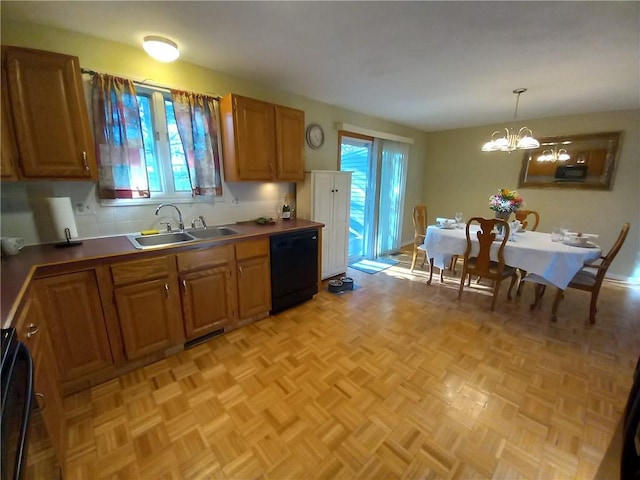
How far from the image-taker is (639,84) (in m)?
2.62

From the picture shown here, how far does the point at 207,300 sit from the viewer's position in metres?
2.20

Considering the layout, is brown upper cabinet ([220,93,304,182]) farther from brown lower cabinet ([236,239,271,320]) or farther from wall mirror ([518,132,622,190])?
wall mirror ([518,132,622,190])

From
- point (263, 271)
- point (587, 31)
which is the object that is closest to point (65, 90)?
point (263, 271)

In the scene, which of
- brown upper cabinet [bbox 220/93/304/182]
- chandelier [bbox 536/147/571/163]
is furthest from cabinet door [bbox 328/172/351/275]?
chandelier [bbox 536/147/571/163]

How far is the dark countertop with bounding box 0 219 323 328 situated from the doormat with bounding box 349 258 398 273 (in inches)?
85.9

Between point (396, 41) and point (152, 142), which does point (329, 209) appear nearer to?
point (396, 41)

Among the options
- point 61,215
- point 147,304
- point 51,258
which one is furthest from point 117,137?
point 147,304

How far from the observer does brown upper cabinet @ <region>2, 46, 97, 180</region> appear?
154cm

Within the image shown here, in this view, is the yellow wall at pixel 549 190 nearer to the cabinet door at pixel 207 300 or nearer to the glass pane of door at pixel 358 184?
the glass pane of door at pixel 358 184

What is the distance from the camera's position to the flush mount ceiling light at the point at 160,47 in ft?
6.13

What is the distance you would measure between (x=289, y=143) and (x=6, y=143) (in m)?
2.04

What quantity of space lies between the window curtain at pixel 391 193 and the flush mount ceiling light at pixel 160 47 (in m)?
3.28

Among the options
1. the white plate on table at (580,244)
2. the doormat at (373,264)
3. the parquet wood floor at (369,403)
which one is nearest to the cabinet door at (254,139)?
→ the parquet wood floor at (369,403)

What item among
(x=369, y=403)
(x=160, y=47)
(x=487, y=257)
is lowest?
(x=369, y=403)
